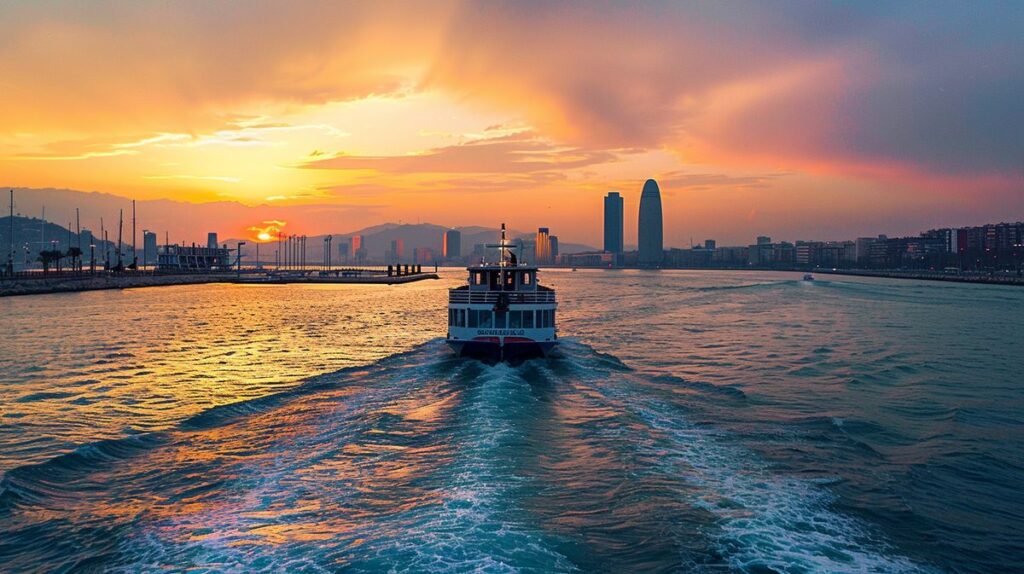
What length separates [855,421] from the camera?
79.7ft

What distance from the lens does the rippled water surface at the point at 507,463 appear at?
41.4 ft

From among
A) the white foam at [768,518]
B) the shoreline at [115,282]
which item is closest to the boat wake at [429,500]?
the white foam at [768,518]

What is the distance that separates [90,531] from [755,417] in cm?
2160

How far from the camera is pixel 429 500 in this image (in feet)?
48.3

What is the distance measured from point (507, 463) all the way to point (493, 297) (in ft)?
69.8

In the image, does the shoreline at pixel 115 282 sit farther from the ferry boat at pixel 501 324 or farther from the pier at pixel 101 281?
the ferry boat at pixel 501 324

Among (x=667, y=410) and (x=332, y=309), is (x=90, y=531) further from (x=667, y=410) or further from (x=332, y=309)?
(x=332, y=309)

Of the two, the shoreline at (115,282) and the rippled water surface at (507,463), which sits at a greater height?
the shoreline at (115,282)

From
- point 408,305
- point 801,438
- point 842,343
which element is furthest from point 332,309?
point 801,438

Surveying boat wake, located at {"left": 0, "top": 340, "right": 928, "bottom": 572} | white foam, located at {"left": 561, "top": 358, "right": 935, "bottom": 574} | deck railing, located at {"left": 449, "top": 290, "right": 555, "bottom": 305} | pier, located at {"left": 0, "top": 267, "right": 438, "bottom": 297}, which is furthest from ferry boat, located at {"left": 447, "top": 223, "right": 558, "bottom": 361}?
pier, located at {"left": 0, "top": 267, "right": 438, "bottom": 297}

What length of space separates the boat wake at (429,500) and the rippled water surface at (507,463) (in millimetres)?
75

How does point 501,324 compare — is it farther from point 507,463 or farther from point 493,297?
point 507,463

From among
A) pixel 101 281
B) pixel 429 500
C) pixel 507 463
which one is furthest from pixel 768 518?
pixel 101 281

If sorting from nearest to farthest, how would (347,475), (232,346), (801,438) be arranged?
→ (347,475), (801,438), (232,346)
